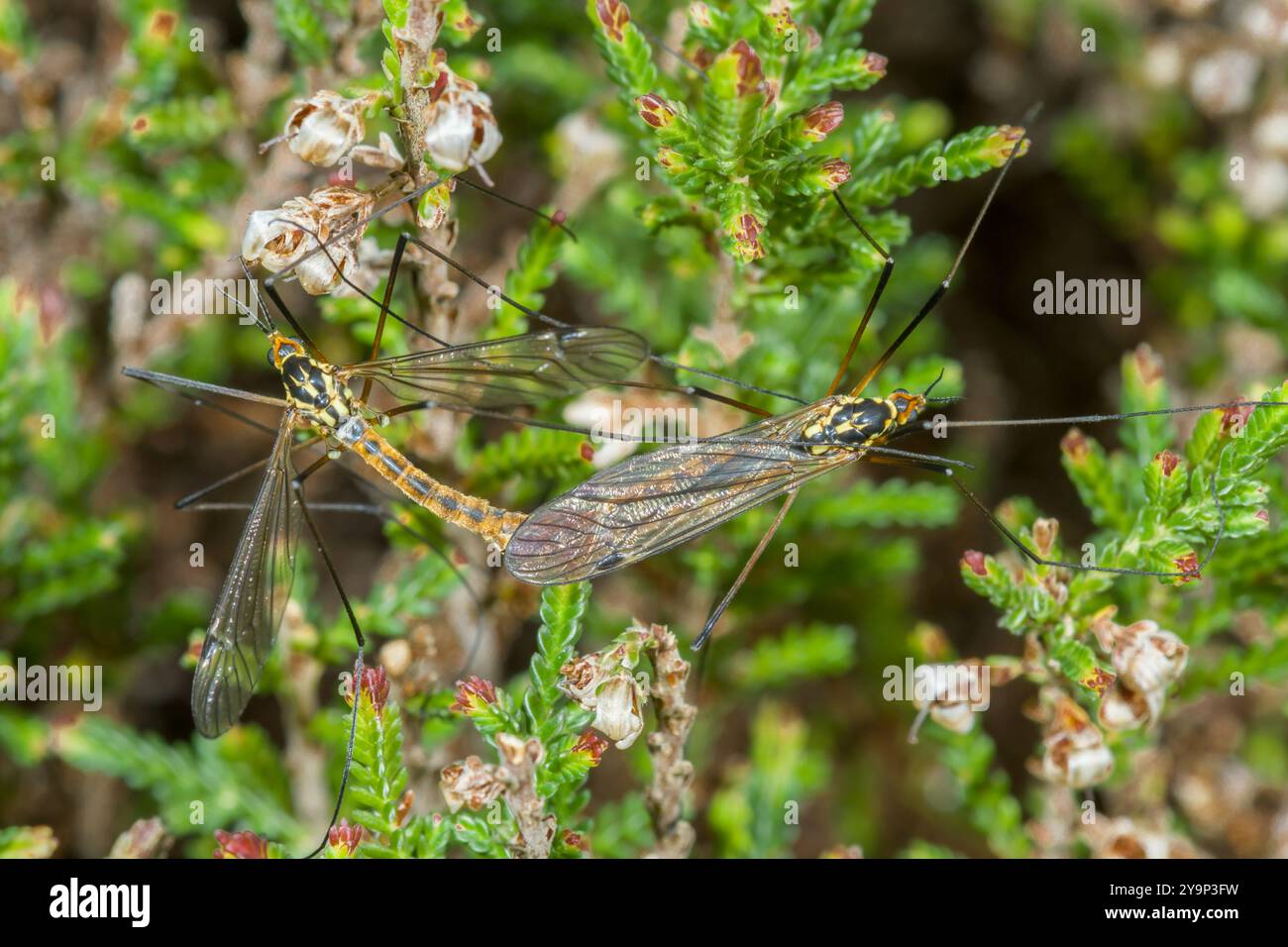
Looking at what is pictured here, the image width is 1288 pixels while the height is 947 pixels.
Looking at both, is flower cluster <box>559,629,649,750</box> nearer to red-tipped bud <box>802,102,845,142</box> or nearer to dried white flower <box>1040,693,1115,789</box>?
dried white flower <box>1040,693,1115,789</box>

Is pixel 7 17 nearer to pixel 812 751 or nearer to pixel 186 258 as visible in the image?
pixel 186 258

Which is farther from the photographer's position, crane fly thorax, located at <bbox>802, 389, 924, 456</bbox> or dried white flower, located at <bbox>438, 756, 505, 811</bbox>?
crane fly thorax, located at <bbox>802, 389, 924, 456</bbox>

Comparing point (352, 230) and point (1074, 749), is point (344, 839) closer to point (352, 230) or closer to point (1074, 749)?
point (352, 230)

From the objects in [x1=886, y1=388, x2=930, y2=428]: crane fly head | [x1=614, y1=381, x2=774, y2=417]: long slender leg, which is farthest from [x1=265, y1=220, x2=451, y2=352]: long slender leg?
[x1=886, y1=388, x2=930, y2=428]: crane fly head

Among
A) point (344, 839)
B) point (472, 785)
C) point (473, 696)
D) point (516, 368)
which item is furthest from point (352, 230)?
point (344, 839)

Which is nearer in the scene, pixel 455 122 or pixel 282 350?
pixel 455 122

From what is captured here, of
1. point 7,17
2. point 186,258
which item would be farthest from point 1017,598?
point 7,17

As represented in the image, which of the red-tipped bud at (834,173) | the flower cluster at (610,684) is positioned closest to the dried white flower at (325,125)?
the red-tipped bud at (834,173)
